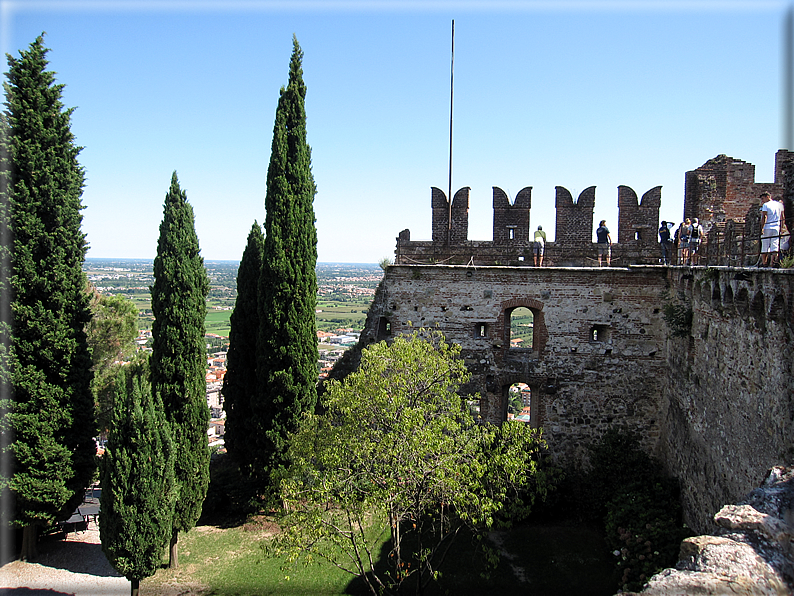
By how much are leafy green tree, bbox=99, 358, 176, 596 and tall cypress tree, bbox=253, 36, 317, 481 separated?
10.5 ft

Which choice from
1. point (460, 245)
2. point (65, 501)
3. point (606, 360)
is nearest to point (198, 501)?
point (65, 501)

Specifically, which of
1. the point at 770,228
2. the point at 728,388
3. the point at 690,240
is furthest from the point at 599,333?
the point at 770,228

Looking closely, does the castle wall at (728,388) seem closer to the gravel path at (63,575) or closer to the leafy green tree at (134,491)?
the leafy green tree at (134,491)

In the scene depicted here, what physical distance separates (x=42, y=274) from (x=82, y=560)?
674cm

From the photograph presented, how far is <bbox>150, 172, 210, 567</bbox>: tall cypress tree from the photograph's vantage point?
501 inches

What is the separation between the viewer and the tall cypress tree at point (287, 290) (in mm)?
14055

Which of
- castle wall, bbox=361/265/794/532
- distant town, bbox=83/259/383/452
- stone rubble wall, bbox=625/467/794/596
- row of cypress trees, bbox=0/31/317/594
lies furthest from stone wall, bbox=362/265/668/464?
distant town, bbox=83/259/383/452

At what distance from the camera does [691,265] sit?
12328 mm

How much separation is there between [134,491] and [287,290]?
5.69 meters

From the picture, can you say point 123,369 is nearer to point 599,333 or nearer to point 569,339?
point 569,339

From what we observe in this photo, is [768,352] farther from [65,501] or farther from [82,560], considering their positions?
[82,560]

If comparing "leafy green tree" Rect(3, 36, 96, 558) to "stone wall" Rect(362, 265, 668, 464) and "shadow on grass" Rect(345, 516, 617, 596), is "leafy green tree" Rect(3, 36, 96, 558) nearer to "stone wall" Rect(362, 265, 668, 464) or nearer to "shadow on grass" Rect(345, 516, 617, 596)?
"shadow on grass" Rect(345, 516, 617, 596)

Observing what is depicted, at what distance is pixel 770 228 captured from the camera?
885cm

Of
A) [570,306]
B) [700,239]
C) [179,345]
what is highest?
[700,239]
